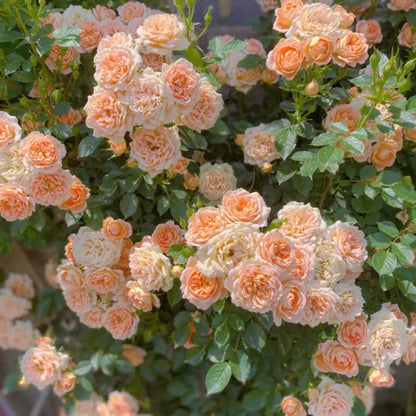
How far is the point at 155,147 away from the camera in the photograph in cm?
114

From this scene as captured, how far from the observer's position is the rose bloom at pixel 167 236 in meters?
1.22

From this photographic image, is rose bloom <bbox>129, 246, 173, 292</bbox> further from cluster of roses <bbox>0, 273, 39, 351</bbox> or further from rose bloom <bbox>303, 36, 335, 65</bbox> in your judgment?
cluster of roses <bbox>0, 273, 39, 351</bbox>

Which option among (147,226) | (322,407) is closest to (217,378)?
(322,407)

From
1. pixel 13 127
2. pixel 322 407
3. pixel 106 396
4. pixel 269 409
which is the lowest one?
pixel 106 396

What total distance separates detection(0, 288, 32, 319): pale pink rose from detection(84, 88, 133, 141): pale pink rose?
1.09 m

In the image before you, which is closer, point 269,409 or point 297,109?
point 297,109

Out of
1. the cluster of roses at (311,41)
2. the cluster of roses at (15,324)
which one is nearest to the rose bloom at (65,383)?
the cluster of roses at (15,324)

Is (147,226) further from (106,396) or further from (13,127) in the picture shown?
(106,396)

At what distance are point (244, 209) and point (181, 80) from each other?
0.32 m

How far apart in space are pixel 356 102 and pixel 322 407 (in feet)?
2.68

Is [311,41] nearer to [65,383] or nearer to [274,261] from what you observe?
[274,261]

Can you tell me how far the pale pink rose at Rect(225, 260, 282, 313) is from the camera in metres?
0.99

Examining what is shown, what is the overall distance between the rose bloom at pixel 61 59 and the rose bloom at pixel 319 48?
59 cm

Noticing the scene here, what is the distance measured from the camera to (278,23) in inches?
46.2
